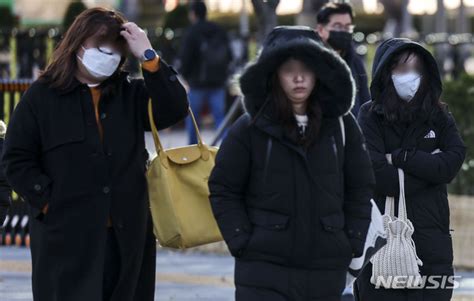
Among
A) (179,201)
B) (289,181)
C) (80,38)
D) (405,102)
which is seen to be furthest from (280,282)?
(405,102)

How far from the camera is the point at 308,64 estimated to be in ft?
18.3

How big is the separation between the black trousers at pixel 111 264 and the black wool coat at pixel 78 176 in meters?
0.05

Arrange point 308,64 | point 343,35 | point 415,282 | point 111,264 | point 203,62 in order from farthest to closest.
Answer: point 203,62
point 343,35
point 415,282
point 111,264
point 308,64

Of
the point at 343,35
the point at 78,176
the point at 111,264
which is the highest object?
the point at 78,176

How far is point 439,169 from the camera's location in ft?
21.8

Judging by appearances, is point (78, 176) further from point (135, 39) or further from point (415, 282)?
point (415, 282)

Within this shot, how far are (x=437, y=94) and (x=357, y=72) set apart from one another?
69.7 inches

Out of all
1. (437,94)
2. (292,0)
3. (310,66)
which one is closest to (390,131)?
(437,94)

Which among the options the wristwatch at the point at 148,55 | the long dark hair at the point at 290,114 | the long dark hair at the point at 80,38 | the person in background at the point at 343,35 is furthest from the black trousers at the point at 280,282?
the person in background at the point at 343,35

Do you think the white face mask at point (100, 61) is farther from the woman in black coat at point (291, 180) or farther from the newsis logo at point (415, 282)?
the newsis logo at point (415, 282)

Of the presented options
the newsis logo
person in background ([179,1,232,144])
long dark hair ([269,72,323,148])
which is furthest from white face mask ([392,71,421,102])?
person in background ([179,1,232,144])

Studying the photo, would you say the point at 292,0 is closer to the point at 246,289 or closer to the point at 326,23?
the point at 326,23

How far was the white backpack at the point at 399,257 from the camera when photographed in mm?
6652

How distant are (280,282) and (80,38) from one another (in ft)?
→ 4.85
